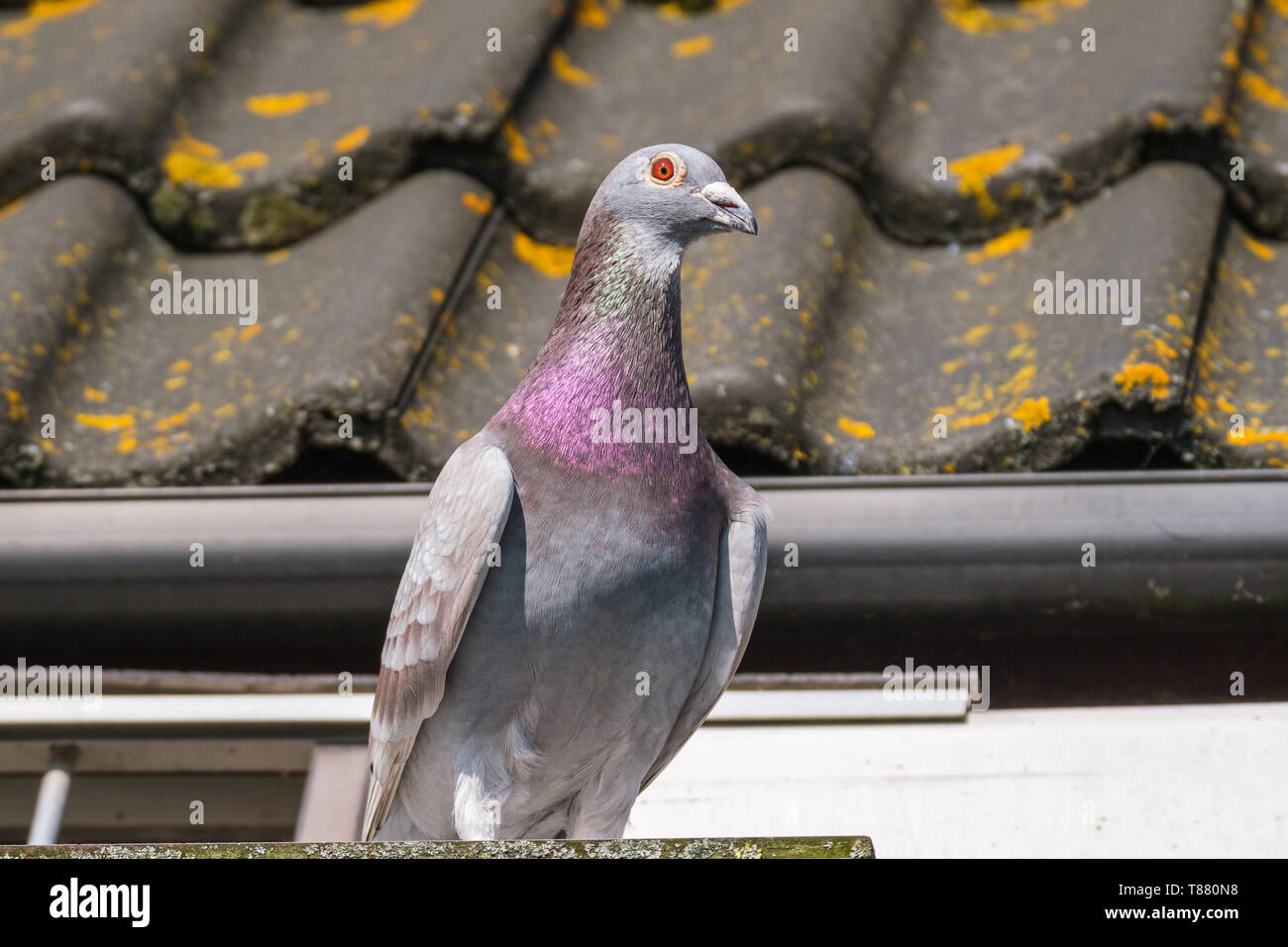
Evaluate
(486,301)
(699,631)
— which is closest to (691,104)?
(486,301)

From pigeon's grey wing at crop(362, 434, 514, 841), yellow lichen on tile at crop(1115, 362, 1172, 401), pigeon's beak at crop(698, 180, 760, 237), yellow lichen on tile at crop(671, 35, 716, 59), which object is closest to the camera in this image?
pigeon's grey wing at crop(362, 434, 514, 841)

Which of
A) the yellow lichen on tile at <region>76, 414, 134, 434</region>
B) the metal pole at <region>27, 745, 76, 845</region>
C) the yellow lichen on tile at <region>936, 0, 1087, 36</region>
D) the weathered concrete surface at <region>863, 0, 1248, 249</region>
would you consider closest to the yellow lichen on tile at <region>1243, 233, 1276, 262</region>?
the weathered concrete surface at <region>863, 0, 1248, 249</region>

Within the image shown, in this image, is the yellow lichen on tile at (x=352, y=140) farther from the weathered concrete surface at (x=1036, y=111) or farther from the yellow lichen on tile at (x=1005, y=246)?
the yellow lichen on tile at (x=1005, y=246)

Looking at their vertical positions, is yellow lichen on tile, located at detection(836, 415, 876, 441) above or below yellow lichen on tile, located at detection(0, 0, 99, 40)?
below

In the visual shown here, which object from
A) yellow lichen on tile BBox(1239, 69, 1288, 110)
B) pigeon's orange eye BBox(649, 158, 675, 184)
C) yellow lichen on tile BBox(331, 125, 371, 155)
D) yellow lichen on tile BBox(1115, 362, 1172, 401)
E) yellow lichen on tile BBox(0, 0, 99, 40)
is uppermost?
pigeon's orange eye BBox(649, 158, 675, 184)

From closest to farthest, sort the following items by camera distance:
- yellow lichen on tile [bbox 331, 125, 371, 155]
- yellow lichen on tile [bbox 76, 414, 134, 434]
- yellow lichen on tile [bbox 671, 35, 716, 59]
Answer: yellow lichen on tile [bbox 76, 414, 134, 434] → yellow lichen on tile [bbox 331, 125, 371, 155] → yellow lichen on tile [bbox 671, 35, 716, 59]

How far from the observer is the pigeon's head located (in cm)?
255

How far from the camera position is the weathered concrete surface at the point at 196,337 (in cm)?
320

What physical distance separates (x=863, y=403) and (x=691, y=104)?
3.80 ft

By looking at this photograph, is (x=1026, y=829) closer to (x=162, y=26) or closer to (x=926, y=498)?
(x=926, y=498)

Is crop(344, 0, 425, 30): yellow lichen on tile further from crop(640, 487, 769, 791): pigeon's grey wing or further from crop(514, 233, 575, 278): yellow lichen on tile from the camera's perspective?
crop(640, 487, 769, 791): pigeon's grey wing

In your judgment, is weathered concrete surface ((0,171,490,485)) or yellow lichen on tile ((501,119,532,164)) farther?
yellow lichen on tile ((501,119,532,164))

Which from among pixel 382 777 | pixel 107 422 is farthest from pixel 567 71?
pixel 382 777

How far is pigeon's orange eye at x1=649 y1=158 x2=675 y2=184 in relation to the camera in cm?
259
